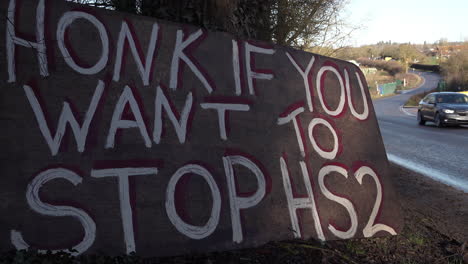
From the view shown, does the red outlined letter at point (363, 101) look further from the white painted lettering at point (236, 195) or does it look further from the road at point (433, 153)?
the road at point (433, 153)

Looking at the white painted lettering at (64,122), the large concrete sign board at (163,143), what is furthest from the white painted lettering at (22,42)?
the white painted lettering at (64,122)

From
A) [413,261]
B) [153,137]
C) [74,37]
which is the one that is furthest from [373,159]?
[74,37]

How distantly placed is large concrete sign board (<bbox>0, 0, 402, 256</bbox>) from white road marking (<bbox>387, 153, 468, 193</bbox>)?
4.05 metres

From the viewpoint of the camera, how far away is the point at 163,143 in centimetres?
318

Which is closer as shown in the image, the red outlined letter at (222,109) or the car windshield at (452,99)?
the red outlined letter at (222,109)

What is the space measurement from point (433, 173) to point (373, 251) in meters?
5.86

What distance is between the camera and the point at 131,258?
109 inches

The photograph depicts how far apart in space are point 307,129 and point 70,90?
5.93 ft

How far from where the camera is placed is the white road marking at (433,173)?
759 centimetres

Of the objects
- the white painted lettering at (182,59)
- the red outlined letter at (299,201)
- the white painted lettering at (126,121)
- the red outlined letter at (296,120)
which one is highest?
the white painted lettering at (182,59)

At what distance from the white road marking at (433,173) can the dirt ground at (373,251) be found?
2.34 meters

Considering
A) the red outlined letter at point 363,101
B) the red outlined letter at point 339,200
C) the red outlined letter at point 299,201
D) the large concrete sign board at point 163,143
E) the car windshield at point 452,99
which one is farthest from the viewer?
the car windshield at point 452,99

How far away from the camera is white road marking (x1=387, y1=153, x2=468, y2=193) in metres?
7.59

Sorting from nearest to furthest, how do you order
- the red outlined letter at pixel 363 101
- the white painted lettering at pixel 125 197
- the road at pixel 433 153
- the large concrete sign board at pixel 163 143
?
the large concrete sign board at pixel 163 143
the white painted lettering at pixel 125 197
the red outlined letter at pixel 363 101
the road at pixel 433 153
